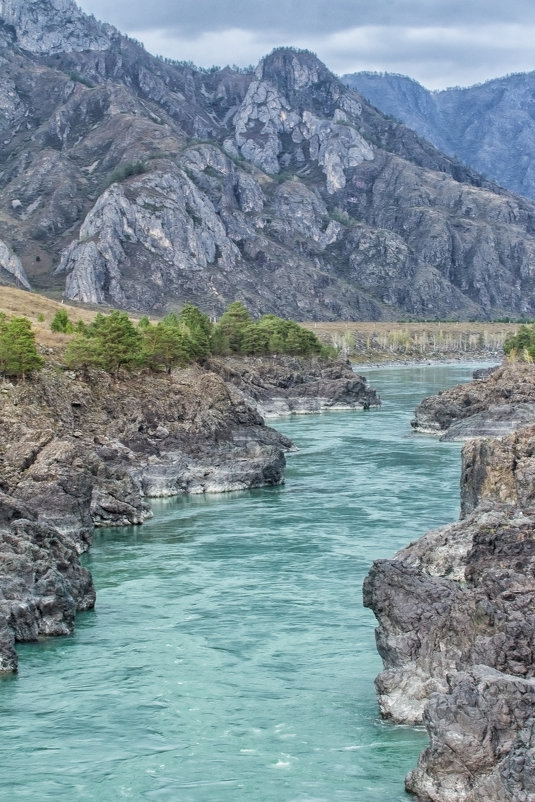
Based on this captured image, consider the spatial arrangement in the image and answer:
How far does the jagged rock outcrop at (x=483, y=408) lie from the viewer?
4215 inches

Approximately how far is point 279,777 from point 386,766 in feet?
9.95

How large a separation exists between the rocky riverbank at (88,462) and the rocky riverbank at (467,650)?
Result: 1448 centimetres

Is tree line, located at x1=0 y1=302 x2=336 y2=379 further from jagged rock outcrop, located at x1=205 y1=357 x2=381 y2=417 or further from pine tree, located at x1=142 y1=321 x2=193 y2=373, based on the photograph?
jagged rock outcrop, located at x1=205 y1=357 x2=381 y2=417

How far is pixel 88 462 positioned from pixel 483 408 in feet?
197

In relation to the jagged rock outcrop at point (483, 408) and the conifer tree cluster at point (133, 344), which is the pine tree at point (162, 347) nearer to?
the conifer tree cluster at point (133, 344)

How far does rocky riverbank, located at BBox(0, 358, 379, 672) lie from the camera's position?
43969 mm

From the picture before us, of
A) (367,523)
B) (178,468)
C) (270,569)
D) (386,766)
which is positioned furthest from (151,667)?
A: (178,468)

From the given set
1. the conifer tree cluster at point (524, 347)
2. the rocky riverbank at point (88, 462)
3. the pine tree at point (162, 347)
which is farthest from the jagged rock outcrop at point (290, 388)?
the rocky riverbank at point (88, 462)

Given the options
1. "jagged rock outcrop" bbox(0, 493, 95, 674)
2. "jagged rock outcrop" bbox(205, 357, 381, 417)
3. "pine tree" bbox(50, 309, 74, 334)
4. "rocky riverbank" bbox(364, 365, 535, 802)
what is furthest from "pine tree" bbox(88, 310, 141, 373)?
"rocky riverbank" bbox(364, 365, 535, 802)

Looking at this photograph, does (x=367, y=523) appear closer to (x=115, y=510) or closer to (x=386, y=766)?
(x=115, y=510)

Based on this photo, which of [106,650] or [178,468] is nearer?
[106,650]

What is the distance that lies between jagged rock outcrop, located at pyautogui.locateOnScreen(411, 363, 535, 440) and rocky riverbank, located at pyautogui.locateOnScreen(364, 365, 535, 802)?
54955mm

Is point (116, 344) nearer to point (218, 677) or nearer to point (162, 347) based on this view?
point (162, 347)

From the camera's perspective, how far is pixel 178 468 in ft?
270
